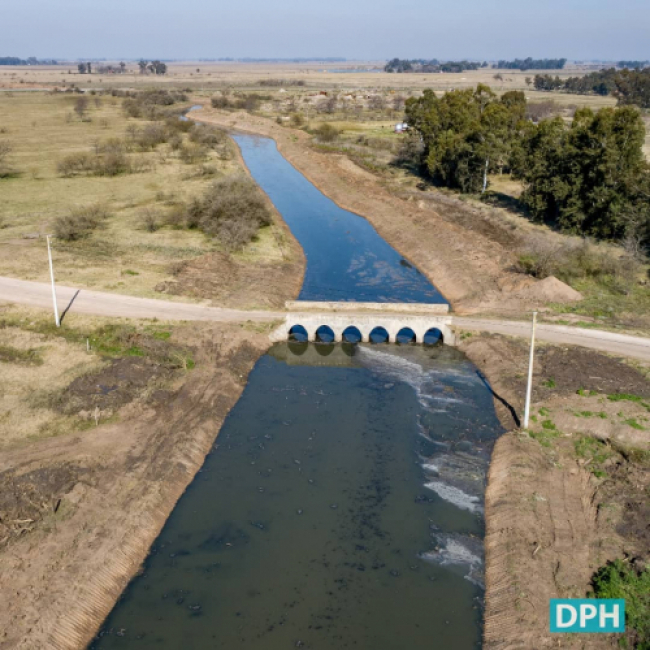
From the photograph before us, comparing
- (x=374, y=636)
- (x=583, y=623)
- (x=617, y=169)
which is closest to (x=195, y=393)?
(x=374, y=636)

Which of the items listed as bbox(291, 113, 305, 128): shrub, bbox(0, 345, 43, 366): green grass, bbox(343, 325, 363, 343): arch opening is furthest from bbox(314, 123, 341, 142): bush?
bbox(0, 345, 43, 366): green grass

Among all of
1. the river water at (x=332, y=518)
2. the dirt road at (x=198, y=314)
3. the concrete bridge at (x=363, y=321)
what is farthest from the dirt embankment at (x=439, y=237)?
the river water at (x=332, y=518)

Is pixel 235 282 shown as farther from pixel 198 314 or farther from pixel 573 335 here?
pixel 573 335

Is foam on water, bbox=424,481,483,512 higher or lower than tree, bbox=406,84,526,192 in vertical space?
lower

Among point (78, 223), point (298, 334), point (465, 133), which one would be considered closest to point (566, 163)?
point (465, 133)

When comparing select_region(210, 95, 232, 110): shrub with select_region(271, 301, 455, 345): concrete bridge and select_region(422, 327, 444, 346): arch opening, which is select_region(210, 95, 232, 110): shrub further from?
select_region(422, 327, 444, 346): arch opening

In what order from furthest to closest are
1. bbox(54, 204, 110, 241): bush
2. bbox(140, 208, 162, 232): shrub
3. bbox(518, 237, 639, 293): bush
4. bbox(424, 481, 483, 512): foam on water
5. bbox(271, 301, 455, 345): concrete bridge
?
bbox(140, 208, 162, 232): shrub
bbox(54, 204, 110, 241): bush
bbox(518, 237, 639, 293): bush
bbox(271, 301, 455, 345): concrete bridge
bbox(424, 481, 483, 512): foam on water

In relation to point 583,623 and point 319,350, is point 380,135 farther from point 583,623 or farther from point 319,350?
point 583,623
